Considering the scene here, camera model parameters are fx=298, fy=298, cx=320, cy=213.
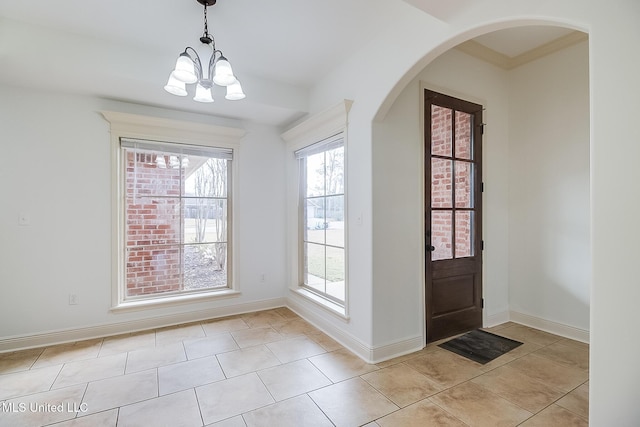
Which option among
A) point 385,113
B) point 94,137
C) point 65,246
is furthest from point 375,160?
point 65,246

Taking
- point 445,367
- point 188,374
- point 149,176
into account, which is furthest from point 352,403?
point 149,176

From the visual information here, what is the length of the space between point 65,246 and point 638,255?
4.19 meters

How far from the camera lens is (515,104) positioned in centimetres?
340

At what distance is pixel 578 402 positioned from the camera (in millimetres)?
1955

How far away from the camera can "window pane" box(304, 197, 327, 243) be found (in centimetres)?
347

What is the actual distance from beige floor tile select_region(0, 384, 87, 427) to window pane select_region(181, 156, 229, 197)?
2.14m

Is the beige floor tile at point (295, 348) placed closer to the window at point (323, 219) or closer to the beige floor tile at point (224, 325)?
the window at point (323, 219)

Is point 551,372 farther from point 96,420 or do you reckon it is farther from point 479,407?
Answer: point 96,420

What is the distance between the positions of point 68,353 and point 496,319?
4.29 meters

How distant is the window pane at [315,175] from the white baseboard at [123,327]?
1.58 m

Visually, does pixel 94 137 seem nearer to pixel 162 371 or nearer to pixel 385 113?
pixel 162 371

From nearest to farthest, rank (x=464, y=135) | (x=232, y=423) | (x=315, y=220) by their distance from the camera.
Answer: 1. (x=232, y=423)
2. (x=464, y=135)
3. (x=315, y=220)

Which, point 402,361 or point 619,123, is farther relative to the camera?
point 402,361

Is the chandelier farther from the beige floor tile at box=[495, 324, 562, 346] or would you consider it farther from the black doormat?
the beige floor tile at box=[495, 324, 562, 346]
